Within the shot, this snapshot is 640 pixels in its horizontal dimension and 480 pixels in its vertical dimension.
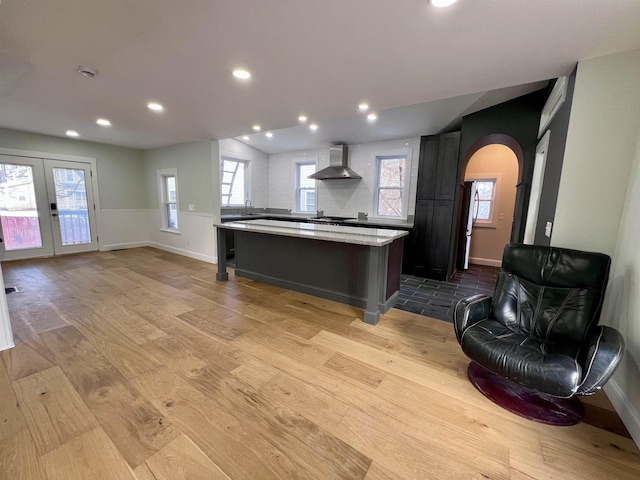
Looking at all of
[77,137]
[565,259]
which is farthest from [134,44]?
[77,137]

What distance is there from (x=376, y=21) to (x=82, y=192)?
22.6ft

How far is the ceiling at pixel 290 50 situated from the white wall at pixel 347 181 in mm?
1807

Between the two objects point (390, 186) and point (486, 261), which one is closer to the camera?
point (390, 186)

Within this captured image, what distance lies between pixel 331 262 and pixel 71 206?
598cm

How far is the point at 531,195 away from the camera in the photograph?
3299mm

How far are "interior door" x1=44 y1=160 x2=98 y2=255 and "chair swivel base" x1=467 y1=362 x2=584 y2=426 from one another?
7.52m

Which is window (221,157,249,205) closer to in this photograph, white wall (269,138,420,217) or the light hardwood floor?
white wall (269,138,420,217)

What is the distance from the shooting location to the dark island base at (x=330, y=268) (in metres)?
2.82

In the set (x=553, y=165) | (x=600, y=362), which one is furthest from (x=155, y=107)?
(x=600, y=362)

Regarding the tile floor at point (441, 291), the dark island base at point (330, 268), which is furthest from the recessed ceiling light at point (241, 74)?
the tile floor at point (441, 291)

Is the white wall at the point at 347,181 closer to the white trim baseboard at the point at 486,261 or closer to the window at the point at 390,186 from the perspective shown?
the window at the point at 390,186

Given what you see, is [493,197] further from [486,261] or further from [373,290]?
[373,290]

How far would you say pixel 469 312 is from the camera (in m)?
1.96

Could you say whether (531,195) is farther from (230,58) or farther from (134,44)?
(134,44)
